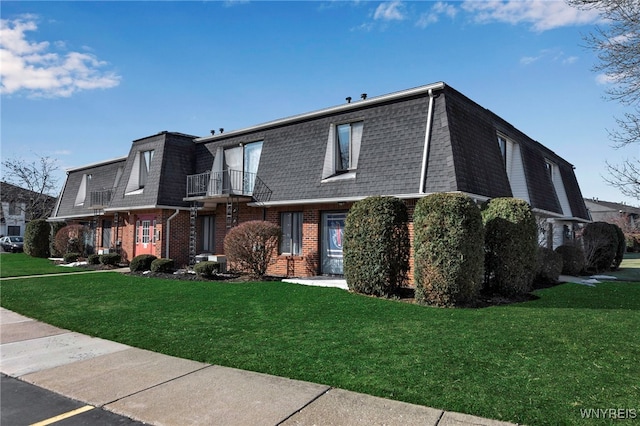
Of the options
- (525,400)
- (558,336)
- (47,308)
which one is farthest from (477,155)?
(47,308)

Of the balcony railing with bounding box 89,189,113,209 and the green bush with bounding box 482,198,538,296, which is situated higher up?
the balcony railing with bounding box 89,189,113,209

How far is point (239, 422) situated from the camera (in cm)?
369

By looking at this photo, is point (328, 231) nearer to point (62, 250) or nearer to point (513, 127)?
point (513, 127)

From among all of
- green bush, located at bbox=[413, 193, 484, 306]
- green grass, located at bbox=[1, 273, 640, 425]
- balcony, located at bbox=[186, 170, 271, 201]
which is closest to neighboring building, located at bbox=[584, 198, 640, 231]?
green grass, located at bbox=[1, 273, 640, 425]

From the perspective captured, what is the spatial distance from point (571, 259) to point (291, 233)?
11.1 meters

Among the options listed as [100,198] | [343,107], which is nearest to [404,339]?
[343,107]

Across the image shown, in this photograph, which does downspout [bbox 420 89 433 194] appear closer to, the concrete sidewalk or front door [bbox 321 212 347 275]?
front door [bbox 321 212 347 275]

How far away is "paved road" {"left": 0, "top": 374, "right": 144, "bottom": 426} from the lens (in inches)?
150

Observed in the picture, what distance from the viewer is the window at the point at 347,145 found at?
13867 millimetres

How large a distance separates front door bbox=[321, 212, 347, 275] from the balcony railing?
14.4m

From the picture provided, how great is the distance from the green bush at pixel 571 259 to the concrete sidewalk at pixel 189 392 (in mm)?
14689

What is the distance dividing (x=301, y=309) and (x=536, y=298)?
6084 mm

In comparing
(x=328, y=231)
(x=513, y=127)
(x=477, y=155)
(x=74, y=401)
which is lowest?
(x=74, y=401)

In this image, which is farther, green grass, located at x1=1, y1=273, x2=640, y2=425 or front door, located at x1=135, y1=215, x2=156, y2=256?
front door, located at x1=135, y1=215, x2=156, y2=256
